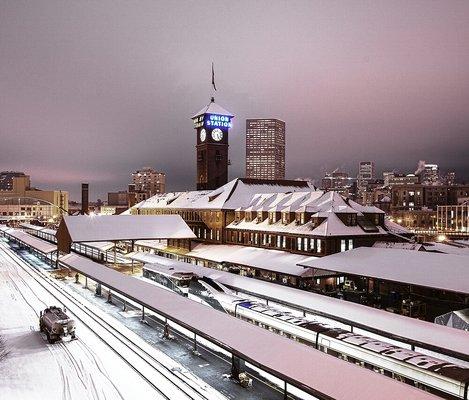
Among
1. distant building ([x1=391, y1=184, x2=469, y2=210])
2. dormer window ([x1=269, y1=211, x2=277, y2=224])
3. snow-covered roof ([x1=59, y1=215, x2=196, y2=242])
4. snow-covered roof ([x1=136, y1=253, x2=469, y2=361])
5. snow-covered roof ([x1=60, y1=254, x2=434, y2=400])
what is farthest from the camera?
distant building ([x1=391, y1=184, x2=469, y2=210])

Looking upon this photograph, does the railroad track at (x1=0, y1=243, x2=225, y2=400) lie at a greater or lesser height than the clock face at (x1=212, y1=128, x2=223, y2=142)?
lesser

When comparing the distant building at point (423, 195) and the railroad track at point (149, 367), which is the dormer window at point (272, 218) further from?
the distant building at point (423, 195)

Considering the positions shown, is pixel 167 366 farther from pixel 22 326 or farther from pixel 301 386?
pixel 22 326

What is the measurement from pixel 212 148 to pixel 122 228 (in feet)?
102

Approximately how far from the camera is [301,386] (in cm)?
1365

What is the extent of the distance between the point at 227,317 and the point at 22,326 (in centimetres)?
1704

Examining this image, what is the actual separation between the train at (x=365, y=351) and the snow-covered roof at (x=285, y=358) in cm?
323

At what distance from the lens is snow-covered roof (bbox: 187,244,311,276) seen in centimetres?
4109

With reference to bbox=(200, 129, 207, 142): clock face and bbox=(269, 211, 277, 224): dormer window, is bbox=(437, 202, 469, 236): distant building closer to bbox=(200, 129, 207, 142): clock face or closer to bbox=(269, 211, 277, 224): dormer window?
bbox=(200, 129, 207, 142): clock face

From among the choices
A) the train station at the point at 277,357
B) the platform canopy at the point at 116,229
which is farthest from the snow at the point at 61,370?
the platform canopy at the point at 116,229

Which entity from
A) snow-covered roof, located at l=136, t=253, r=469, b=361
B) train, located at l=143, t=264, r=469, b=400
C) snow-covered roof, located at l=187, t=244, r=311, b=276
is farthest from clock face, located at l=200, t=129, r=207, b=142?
train, located at l=143, t=264, r=469, b=400

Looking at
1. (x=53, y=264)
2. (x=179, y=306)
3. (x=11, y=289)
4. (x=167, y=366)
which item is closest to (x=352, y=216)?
(x=179, y=306)

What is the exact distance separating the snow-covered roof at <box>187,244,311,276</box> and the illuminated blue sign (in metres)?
30.8

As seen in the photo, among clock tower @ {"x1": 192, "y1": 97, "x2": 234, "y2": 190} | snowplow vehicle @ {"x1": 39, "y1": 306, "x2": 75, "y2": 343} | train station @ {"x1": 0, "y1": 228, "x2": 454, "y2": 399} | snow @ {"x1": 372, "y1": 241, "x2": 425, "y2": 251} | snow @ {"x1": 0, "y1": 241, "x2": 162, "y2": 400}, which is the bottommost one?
snow @ {"x1": 0, "y1": 241, "x2": 162, "y2": 400}
